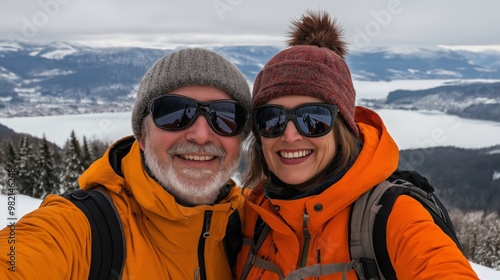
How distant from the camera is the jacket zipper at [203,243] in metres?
2.77

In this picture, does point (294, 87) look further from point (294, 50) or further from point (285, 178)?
point (285, 178)

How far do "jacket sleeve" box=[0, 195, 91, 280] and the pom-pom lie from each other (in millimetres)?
2287

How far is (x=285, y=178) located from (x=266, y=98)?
62 centimetres

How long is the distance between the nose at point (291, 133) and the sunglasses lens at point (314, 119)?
0.04 metres

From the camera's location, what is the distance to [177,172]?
288 cm

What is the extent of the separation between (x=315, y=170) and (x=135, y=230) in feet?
4.37

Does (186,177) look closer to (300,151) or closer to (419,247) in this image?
(300,151)

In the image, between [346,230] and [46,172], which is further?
[46,172]

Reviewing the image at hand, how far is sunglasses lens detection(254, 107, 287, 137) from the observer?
2.79 metres

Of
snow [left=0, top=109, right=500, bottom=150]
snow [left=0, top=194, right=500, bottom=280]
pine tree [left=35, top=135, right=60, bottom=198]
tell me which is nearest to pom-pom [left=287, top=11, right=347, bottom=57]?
snow [left=0, top=194, right=500, bottom=280]

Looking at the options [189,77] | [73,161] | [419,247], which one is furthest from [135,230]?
[73,161]

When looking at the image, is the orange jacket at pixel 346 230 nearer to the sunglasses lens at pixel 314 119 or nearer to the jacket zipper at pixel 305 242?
the jacket zipper at pixel 305 242

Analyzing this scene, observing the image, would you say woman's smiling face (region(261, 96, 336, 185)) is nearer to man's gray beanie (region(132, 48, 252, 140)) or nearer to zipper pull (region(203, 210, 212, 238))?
man's gray beanie (region(132, 48, 252, 140))

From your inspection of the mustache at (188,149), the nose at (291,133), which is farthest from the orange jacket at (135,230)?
the nose at (291,133)
